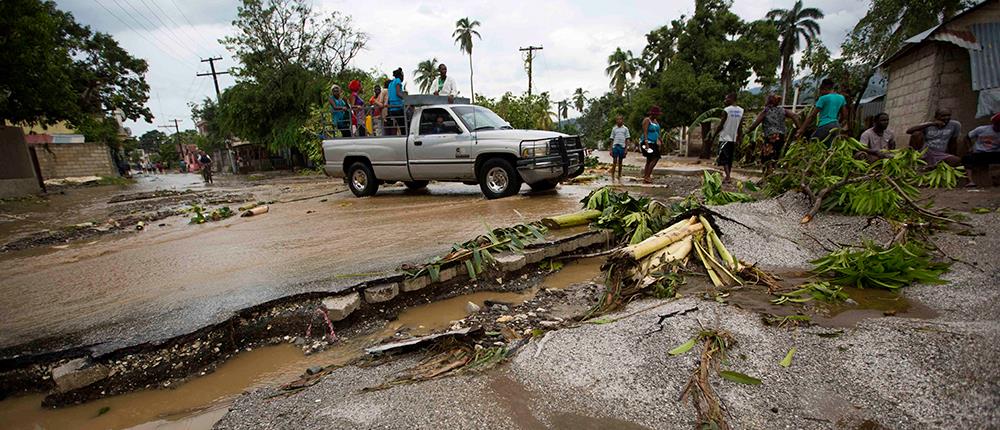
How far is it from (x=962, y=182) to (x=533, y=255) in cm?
651

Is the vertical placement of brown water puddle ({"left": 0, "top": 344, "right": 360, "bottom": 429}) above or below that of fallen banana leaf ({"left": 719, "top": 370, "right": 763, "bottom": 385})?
below

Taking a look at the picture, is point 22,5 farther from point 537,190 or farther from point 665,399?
point 665,399

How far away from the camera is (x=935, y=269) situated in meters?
2.82

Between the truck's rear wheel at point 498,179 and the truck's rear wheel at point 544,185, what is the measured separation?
339 mm

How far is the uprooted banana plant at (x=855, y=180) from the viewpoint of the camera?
13.0 ft

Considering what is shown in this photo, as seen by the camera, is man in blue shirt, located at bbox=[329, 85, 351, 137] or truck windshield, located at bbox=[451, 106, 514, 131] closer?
truck windshield, located at bbox=[451, 106, 514, 131]

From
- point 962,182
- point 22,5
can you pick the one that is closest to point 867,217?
point 962,182

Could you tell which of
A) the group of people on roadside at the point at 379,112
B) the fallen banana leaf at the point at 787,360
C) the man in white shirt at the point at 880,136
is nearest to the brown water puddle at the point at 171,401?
the fallen banana leaf at the point at 787,360

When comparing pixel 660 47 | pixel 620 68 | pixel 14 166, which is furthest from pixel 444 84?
pixel 620 68

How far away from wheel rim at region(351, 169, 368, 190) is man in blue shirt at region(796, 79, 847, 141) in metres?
7.74

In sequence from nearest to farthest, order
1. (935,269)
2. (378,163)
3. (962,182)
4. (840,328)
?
(840,328), (935,269), (962,182), (378,163)

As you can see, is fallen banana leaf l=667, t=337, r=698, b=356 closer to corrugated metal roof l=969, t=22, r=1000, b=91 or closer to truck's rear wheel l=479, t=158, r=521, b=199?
truck's rear wheel l=479, t=158, r=521, b=199

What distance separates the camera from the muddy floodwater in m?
2.16

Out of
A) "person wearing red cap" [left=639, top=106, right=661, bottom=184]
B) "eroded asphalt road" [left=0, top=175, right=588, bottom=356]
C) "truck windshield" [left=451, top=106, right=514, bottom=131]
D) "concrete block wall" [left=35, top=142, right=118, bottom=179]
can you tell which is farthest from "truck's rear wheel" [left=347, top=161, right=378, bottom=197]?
"concrete block wall" [left=35, top=142, right=118, bottom=179]
